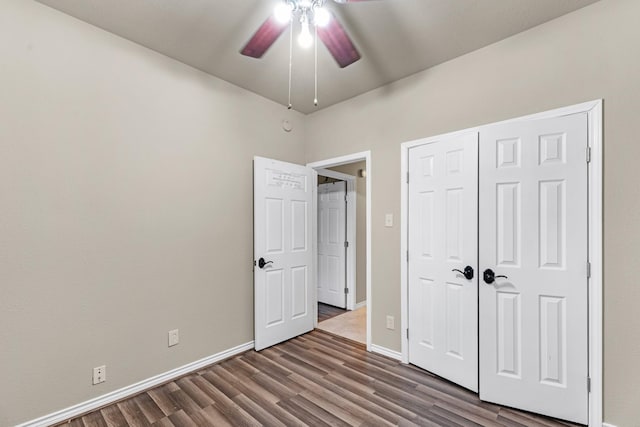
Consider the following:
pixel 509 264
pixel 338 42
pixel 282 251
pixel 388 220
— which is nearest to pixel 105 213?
pixel 282 251

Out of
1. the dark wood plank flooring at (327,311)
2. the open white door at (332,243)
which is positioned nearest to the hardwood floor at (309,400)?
the dark wood plank flooring at (327,311)

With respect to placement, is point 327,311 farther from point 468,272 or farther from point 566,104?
point 566,104

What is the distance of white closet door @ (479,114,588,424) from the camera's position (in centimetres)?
193

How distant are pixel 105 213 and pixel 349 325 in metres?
3.03

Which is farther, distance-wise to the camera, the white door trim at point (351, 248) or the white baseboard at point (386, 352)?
the white door trim at point (351, 248)

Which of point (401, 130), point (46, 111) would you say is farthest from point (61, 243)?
point (401, 130)

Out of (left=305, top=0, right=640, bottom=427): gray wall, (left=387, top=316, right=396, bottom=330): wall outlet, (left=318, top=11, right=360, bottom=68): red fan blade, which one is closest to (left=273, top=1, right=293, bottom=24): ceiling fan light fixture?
(left=318, top=11, right=360, bottom=68): red fan blade

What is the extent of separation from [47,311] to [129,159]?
1.21 metres

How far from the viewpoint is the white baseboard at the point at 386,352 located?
2833 mm

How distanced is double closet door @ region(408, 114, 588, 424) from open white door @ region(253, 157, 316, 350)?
1446 millimetres

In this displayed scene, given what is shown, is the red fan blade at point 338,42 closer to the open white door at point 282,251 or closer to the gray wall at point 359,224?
the open white door at point 282,251

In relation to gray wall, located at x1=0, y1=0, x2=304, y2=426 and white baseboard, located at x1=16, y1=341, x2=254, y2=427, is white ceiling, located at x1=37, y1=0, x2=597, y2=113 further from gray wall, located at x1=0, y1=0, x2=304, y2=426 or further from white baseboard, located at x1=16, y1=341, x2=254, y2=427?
white baseboard, located at x1=16, y1=341, x2=254, y2=427

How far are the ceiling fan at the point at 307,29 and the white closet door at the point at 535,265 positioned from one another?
1350 millimetres

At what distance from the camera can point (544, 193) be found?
2035 mm
